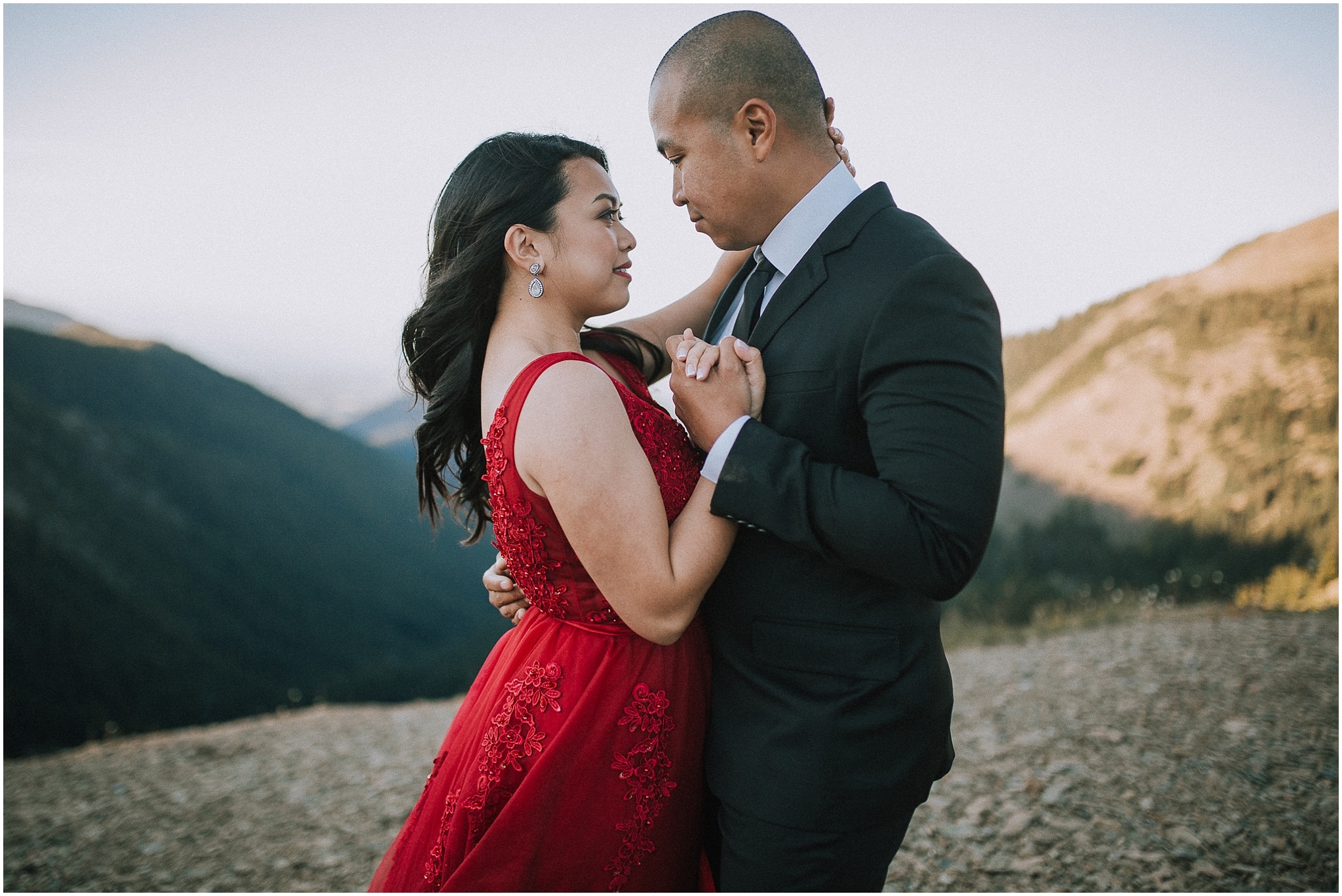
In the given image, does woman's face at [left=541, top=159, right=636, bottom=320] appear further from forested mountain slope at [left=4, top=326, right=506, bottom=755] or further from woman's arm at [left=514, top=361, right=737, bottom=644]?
forested mountain slope at [left=4, top=326, right=506, bottom=755]

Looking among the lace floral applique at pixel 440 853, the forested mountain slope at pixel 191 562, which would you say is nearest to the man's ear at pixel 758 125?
the lace floral applique at pixel 440 853

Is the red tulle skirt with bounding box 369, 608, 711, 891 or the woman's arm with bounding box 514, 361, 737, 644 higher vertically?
the woman's arm with bounding box 514, 361, 737, 644

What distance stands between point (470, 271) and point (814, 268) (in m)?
1.06

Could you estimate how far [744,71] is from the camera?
2084mm

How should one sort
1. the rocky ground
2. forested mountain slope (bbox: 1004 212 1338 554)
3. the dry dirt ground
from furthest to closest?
forested mountain slope (bbox: 1004 212 1338 554) < the dry dirt ground < the rocky ground

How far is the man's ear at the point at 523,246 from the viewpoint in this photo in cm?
236

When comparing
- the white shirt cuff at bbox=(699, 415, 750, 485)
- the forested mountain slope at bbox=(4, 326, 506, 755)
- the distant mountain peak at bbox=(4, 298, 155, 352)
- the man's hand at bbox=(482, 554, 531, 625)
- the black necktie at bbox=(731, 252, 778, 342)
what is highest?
the distant mountain peak at bbox=(4, 298, 155, 352)

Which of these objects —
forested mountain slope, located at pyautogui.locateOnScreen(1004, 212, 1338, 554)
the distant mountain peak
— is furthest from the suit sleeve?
the distant mountain peak

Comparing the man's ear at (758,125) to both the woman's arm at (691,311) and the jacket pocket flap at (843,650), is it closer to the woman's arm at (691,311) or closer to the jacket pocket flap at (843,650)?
the woman's arm at (691,311)

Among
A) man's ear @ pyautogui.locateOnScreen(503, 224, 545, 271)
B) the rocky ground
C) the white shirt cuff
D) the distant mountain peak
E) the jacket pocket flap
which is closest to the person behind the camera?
the white shirt cuff

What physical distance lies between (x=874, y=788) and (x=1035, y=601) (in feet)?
37.5

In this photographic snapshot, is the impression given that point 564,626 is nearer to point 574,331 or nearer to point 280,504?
point 574,331

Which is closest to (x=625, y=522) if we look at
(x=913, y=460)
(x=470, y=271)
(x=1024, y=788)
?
(x=913, y=460)

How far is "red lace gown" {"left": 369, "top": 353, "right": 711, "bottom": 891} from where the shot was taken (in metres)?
2.10
